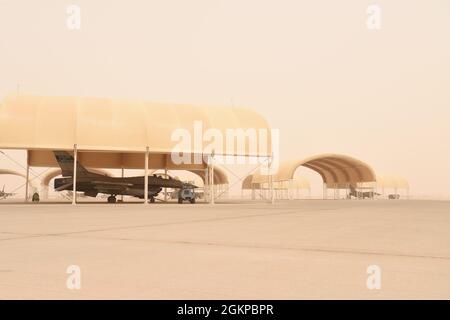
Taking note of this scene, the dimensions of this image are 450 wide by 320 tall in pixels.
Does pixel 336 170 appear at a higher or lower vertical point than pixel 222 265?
higher

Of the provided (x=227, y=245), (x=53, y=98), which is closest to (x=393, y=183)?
(x=53, y=98)

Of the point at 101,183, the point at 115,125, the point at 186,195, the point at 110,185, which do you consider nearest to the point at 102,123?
the point at 115,125

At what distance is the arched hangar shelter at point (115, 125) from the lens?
31.9 m

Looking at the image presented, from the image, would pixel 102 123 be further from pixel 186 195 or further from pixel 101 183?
pixel 186 195

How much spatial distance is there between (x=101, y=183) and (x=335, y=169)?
39.2 meters

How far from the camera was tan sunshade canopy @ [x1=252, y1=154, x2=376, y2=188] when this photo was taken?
55.8 m

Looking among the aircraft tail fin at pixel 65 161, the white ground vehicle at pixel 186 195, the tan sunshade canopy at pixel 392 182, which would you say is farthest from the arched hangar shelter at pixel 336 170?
the aircraft tail fin at pixel 65 161

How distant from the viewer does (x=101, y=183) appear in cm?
4088

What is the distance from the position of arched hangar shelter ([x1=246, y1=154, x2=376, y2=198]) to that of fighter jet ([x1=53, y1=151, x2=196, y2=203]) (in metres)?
18.0

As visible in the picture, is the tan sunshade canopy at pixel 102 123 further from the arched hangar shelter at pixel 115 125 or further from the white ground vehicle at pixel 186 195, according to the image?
the white ground vehicle at pixel 186 195
